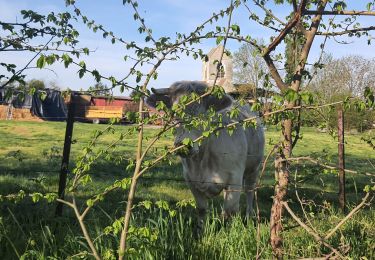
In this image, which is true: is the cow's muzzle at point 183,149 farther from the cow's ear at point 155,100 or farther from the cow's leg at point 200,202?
the cow's leg at point 200,202

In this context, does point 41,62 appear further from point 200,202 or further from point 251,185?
point 251,185

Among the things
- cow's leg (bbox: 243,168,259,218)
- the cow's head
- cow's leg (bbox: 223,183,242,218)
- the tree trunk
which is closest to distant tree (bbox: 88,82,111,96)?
the tree trunk

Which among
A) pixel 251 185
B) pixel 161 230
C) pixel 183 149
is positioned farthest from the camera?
pixel 251 185

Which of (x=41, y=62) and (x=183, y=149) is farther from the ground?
(x=41, y=62)

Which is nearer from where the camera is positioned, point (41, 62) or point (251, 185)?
point (41, 62)

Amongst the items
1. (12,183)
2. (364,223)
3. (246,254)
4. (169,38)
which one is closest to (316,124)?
(246,254)

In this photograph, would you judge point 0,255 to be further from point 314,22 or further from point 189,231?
point 314,22

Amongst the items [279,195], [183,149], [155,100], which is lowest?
[279,195]

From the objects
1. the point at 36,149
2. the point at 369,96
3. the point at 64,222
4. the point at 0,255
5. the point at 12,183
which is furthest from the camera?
the point at 36,149

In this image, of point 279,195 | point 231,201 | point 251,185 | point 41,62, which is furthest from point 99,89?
point 251,185

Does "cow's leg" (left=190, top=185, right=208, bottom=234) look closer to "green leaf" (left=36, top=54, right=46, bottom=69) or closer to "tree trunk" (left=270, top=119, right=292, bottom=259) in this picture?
"tree trunk" (left=270, top=119, right=292, bottom=259)

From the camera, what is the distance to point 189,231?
4270 millimetres

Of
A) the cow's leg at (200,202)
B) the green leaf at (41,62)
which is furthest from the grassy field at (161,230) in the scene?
the green leaf at (41,62)

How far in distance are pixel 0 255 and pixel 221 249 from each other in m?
1.75
